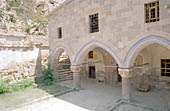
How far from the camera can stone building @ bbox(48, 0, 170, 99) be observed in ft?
20.7

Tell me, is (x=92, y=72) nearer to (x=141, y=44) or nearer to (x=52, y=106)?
(x=52, y=106)

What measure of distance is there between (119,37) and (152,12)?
202 cm

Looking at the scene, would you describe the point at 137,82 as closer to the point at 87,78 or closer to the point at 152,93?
the point at 152,93

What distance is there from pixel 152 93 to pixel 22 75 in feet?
34.2

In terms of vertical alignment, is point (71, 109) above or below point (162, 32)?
below

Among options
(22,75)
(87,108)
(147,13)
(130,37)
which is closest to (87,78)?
(22,75)

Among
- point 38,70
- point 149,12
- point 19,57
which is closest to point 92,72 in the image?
point 38,70

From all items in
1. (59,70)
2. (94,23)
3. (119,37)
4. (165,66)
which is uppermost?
(94,23)


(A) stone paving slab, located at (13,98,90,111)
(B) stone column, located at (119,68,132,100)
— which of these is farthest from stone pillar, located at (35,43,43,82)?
(B) stone column, located at (119,68,132,100)

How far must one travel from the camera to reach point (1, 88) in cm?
888

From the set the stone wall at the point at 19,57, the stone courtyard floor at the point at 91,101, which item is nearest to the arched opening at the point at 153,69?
the stone courtyard floor at the point at 91,101

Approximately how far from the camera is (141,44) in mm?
6336

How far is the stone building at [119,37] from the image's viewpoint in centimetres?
630

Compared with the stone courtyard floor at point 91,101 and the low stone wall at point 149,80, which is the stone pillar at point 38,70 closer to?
the stone courtyard floor at point 91,101
